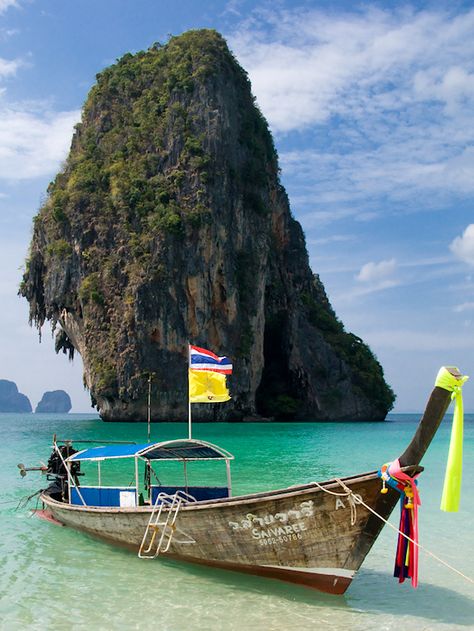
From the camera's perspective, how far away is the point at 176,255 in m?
48.7

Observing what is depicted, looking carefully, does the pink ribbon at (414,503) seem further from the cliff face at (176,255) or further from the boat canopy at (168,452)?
the cliff face at (176,255)

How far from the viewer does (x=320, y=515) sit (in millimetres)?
7688

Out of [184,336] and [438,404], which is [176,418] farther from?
[438,404]

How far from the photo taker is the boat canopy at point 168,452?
33.8 feet

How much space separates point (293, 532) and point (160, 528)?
2283 millimetres

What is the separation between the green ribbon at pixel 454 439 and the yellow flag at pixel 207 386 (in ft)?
14.9

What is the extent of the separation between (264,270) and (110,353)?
15.8m

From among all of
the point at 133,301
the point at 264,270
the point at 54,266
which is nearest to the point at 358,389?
the point at 264,270

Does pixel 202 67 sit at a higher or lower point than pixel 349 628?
higher

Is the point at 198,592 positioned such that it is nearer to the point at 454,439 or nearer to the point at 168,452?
the point at 168,452

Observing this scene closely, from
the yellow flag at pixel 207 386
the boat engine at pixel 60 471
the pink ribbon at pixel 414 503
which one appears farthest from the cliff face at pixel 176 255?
the pink ribbon at pixel 414 503

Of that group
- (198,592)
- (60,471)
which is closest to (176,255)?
(60,471)

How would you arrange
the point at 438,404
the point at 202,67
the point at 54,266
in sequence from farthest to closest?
the point at 202,67 < the point at 54,266 < the point at 438,404

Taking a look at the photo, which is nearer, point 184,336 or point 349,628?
point 349,628
